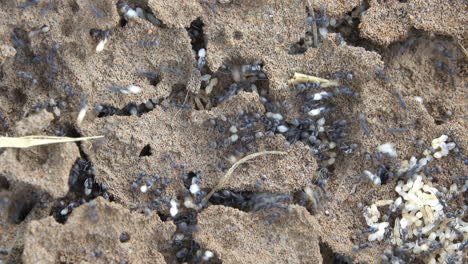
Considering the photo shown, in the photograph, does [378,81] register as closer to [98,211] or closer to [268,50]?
[268,50]

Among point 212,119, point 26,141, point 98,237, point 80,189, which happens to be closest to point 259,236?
point 212,119

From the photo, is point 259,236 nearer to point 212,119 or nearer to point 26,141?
point 212,119

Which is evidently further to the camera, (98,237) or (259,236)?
(259,236)

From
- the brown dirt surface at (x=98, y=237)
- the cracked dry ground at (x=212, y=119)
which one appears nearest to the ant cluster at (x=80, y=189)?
the cracked dry ground at (x=212, y=119)

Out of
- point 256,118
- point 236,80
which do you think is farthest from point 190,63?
point 256,118

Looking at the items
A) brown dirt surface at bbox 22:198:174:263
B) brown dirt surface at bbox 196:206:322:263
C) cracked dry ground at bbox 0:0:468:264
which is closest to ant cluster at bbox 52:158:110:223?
cracked dry ground at bbox 0:0:468:264

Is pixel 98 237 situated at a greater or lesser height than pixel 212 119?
lesser

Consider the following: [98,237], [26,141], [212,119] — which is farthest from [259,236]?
[26,141]

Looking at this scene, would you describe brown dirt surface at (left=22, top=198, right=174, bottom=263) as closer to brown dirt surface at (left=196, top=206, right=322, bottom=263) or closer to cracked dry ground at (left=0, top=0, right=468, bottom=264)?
cracked dry ground at (left=0, top=0, right=468, bottom=264)

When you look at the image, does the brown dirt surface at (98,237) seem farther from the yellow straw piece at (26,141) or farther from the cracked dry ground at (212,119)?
the yellow straw piece at (26,141)
